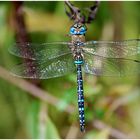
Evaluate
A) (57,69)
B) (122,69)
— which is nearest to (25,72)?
(57,69)

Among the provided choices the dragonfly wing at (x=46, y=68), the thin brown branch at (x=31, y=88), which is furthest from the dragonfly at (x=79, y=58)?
the thin brown branch at (x=31, y=88)

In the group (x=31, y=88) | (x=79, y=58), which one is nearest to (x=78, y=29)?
(x=79, y=58)

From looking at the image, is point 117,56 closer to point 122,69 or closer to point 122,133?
point 122,69

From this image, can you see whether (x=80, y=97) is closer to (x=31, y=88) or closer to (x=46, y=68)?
(x=46, y=68)

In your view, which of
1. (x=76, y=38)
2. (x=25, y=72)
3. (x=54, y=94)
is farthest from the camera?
(x=54, y=94)

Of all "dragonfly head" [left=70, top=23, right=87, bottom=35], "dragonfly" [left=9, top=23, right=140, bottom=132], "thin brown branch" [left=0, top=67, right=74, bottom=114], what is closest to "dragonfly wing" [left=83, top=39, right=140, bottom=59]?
"dragonfly" [left=9, top=23, right=140, bottom=132]

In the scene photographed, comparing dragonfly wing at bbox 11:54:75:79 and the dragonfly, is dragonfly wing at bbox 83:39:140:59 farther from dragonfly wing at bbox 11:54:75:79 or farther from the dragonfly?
dragonfly wing at bbox 11:54:75:79
